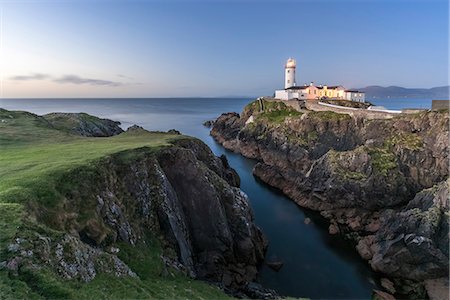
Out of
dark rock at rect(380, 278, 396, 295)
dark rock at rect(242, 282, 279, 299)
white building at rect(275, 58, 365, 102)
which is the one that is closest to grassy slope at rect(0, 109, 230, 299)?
dark rock at rect(242, 282, 279, 299)

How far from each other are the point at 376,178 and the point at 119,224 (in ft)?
132

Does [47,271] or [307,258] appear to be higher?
[47,271]

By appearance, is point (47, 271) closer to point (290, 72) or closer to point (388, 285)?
point (388, 285)

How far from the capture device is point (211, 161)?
4278cm

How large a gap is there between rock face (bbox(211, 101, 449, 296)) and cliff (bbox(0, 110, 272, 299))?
1572 cm

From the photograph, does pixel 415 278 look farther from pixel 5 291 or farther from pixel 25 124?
pixel 25 124

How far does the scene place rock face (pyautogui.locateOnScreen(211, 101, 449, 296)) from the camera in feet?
105

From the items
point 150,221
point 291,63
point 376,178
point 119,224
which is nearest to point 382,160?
point 376,178

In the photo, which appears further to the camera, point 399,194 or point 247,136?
point 247,136

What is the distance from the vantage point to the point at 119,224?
2203 cm

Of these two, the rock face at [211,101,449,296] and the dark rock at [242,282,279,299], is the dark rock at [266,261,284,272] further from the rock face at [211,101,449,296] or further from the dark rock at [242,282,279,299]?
the rock face at [211,101,449,296]

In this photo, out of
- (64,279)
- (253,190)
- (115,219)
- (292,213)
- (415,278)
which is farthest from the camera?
(253,190)

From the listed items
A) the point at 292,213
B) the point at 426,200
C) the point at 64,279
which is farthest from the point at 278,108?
the point at 64,279

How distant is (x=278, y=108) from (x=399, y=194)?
50.6 m
